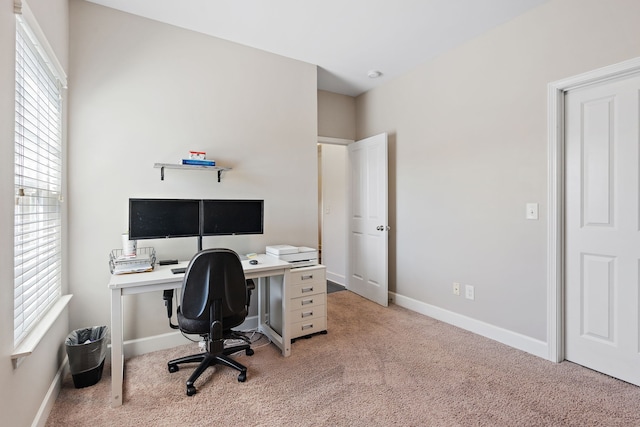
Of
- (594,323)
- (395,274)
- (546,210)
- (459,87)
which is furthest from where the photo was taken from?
(395,274)

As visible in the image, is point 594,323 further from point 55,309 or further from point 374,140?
point 55,309

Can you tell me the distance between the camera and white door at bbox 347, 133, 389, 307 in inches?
141

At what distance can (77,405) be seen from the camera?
1.81 metres

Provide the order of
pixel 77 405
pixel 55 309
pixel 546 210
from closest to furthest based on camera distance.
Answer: pixel 77 405 < pixel 55 309 < pixel 546 210

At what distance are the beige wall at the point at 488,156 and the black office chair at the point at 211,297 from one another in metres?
2.08

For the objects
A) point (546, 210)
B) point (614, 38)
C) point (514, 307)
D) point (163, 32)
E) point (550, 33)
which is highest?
point (163, 32)

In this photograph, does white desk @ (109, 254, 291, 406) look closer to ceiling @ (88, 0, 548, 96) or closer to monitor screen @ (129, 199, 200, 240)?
monitor screen @ (129, 199, 200, 240)

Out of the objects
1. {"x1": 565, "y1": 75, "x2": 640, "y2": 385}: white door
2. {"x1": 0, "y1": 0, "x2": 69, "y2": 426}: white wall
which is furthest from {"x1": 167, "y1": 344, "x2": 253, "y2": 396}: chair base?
{"x1": 565, "y1": 75, "x2": 640, "y2": 385}: white door

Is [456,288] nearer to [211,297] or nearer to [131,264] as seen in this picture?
[211,297]

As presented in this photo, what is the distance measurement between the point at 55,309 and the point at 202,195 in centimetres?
123

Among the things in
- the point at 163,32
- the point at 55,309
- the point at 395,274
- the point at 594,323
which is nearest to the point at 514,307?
the point at 594,323

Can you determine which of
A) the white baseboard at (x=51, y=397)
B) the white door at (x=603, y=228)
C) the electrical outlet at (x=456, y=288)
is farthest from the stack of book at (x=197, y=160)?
the white door at (x=603, y=228)

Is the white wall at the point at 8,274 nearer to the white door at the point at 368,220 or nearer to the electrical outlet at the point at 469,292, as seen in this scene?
the white door at the point at 368,220

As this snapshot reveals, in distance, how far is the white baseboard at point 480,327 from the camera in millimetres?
2383
